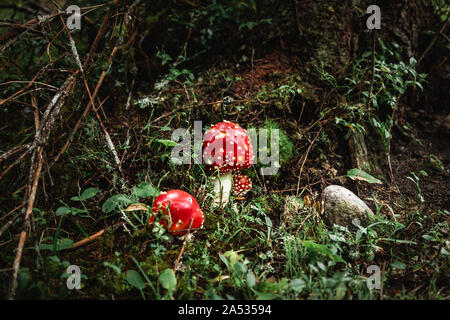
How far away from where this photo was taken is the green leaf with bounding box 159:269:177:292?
1.55 meters

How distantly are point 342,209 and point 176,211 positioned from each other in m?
1.30

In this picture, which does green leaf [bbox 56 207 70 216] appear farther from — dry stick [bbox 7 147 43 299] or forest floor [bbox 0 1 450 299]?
dry stick [bbox 7 147 43 299]

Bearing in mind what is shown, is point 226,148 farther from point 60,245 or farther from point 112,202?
point 60,245

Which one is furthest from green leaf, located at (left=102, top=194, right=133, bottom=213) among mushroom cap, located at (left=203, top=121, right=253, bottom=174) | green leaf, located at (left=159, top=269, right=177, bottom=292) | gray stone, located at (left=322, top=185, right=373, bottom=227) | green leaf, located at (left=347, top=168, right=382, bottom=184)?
green leaf, located at (left=347, top=168, right=382, bottom=184)

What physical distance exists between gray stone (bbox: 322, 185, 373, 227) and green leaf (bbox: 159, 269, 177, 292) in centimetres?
129

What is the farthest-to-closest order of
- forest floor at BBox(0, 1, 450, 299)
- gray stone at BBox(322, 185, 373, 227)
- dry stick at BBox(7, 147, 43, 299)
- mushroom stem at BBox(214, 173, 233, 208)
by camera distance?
mushroom stem at BBox(214, 173, 233, 208) < gray stone at BBox(322, 185, 373, 227) < forest floor at BBox(0, 1, 450, 299) < dry stick at BBox(7, 147, 43, 299)

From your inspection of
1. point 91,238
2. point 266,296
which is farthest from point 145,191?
point 266,296

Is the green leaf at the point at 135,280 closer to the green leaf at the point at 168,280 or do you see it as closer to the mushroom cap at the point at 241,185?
the green leaf at the point at 168,280

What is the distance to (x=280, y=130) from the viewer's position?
108 inches

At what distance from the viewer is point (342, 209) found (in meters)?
2.16

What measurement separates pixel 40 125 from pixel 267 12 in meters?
2.64

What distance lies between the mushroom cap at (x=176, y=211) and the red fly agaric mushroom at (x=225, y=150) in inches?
13.5

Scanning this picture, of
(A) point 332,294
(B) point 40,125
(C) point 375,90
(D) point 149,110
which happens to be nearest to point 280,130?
(C) point 375,90
